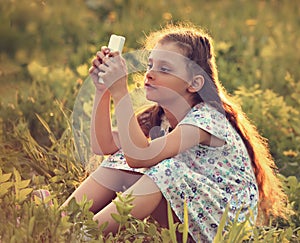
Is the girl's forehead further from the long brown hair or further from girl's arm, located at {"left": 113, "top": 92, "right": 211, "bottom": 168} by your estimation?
girl's arm, located at {"left": 113, "top": 92, "right": 211, "bottom": 168}

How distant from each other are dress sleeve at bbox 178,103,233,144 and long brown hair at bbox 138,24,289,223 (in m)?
0.05

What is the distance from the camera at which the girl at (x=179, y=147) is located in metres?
2.46

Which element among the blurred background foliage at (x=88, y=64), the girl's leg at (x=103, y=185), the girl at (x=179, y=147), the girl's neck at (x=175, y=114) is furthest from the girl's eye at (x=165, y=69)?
the blurred background foliage at (x=88, y=64)

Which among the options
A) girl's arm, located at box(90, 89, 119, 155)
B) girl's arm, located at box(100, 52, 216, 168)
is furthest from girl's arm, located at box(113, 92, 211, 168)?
girl's arm, located at box(90, 89, 119, 155)

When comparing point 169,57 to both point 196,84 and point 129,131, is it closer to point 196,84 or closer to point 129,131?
point 196,84

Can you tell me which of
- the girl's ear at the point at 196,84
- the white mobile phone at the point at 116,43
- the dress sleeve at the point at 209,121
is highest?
the white mobile phone at the point at 116,43

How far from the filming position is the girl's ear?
271 cm

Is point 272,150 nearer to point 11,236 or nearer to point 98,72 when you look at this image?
point 98,72

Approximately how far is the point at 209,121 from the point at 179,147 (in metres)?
0.15

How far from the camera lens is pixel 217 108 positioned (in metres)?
2.72

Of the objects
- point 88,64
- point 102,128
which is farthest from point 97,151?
point 88,64

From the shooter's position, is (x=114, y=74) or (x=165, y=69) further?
(x=165, y=69)

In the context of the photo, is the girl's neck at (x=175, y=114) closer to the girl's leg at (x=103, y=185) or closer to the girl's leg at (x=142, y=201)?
the girl's leg at (x=103, y=185)

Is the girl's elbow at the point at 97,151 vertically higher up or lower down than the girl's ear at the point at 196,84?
lower down
